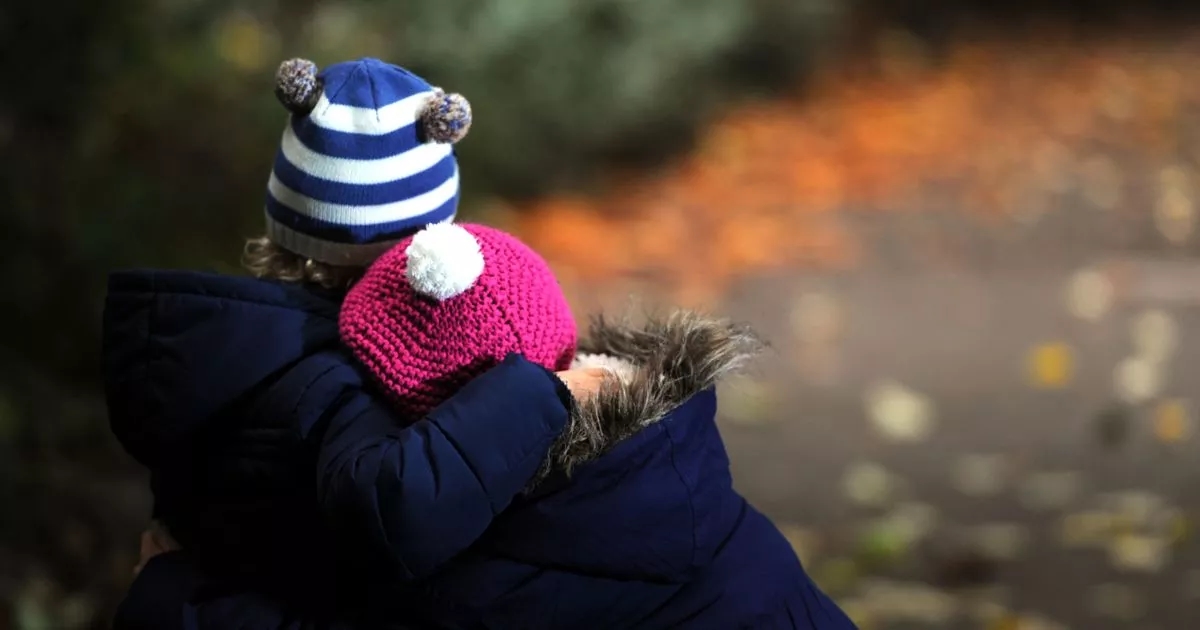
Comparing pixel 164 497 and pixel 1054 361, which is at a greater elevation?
pixel 1054 361

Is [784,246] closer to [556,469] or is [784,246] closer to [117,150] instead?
[117,150]

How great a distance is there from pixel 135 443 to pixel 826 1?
717cm

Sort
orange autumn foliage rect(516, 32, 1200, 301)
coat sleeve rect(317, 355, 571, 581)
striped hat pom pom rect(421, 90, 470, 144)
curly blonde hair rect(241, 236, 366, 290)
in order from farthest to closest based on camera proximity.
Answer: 1. orange autumn foliage rect(516, 32, 1200, 301)
2. curly blonde hair rect(241, 236, 366, 290)
3. striped hat pom pom rect(421, 90, 470, 144)
4. coat sleeve rect(317, 355, 571, 581)

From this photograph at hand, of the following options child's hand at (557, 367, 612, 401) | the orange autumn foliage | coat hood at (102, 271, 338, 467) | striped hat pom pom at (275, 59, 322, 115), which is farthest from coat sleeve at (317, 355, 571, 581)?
the orange autumn foliage

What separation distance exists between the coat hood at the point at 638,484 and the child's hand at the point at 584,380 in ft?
0.08

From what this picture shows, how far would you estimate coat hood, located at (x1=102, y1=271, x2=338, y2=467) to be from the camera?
61.7 inches

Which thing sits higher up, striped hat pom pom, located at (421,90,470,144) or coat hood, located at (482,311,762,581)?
striped hat pom pom, located at (421,90,470,144)

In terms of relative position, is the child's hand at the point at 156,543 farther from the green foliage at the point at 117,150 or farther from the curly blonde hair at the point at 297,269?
the green foliage at the point at 117,150

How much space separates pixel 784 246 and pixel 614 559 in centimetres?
465

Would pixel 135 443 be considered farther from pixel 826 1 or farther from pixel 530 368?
pixel 826 1

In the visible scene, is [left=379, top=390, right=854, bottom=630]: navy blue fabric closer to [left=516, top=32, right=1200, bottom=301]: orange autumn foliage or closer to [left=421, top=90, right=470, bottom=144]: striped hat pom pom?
[left=421, top=90, right=470, bottom=144]: striped hat pom pom

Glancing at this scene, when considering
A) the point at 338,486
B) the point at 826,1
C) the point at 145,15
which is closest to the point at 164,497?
the point at 338,486

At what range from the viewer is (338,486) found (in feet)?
4.49

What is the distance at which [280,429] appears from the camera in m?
1.54
